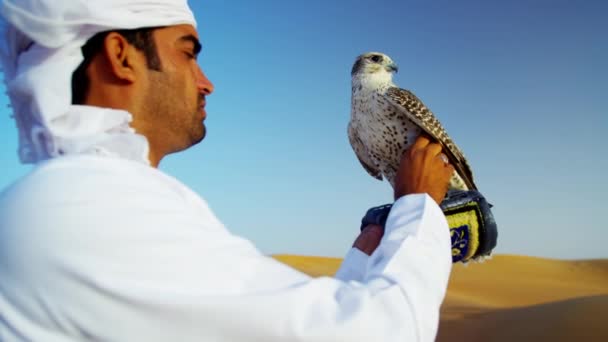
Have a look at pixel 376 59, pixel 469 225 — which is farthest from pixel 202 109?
pixel 376 59

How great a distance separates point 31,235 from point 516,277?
43.0 m

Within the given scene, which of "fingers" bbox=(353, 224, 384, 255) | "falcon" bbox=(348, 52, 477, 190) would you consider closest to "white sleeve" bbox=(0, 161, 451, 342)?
"fingers" bbox=(353, 224, 384, 255)

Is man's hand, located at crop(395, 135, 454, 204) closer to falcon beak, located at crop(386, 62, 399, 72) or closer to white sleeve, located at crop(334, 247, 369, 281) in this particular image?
white sleeve, located at crop(334, 247, 369, 281)

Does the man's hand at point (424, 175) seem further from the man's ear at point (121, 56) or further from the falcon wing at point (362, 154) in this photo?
the falcon wing at point (362, 154)

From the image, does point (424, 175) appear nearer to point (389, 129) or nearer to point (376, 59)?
point (389, 129)

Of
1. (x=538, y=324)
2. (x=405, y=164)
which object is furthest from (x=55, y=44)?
(x=538, y=324)

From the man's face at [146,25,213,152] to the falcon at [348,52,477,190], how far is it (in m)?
1.94

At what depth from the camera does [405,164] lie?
Result: 1.97 metres

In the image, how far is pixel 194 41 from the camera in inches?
66.1

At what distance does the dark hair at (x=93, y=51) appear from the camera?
1.48 m

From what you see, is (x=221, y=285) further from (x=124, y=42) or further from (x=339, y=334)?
(x=124, y=42)

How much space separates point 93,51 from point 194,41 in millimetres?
319

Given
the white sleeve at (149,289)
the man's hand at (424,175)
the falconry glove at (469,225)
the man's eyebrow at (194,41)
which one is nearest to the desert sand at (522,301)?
the falconry glove at (469,225)

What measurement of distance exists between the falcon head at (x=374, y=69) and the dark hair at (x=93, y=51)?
A: 2.99 meters
